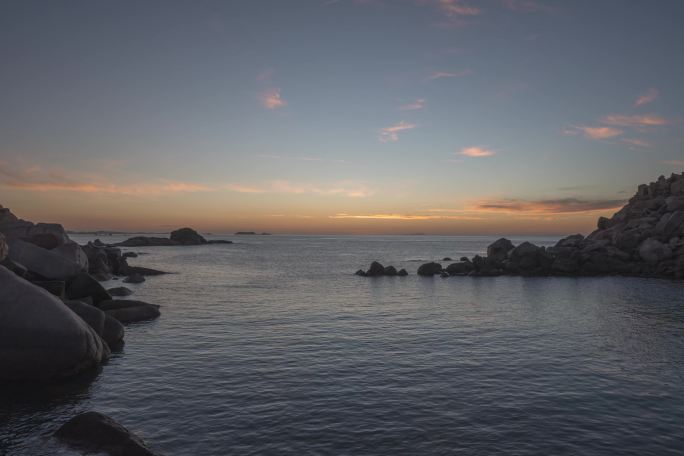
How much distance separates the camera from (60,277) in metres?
30.1

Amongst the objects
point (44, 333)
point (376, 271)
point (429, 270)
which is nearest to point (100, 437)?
point (44, 333)

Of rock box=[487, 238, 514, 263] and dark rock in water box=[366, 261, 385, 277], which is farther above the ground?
rock box=[487, 238, 514, 263]

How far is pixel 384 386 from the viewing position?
57.3ft

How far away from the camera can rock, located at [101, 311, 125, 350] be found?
23.1 metres

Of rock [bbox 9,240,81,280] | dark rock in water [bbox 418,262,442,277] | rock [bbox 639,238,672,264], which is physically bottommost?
dark rock in water [bbox 418,262,442,277]

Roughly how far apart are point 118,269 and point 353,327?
163 feet

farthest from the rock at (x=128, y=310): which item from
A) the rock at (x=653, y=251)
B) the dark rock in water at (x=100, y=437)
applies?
the rock at (x=653, y=251)

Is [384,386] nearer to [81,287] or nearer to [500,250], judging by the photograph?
[81,287]

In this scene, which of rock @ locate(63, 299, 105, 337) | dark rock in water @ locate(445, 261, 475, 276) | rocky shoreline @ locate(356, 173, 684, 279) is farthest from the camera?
dark rock in water @ locate(445, 261, 475, 276)

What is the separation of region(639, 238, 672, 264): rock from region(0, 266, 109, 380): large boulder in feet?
230

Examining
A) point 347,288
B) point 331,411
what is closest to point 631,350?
point 331,411

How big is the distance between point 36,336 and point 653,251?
72.9 metres

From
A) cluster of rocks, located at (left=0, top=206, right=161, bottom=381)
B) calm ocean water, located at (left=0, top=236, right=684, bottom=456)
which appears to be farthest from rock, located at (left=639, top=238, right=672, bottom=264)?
cluster of rocks, located at (left=0, top=206, right=161, bottom=381)

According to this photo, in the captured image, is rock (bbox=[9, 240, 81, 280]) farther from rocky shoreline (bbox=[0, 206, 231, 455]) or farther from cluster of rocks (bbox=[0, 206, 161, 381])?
cluster of rocks (bbox=[0, 206, 161, 381])
